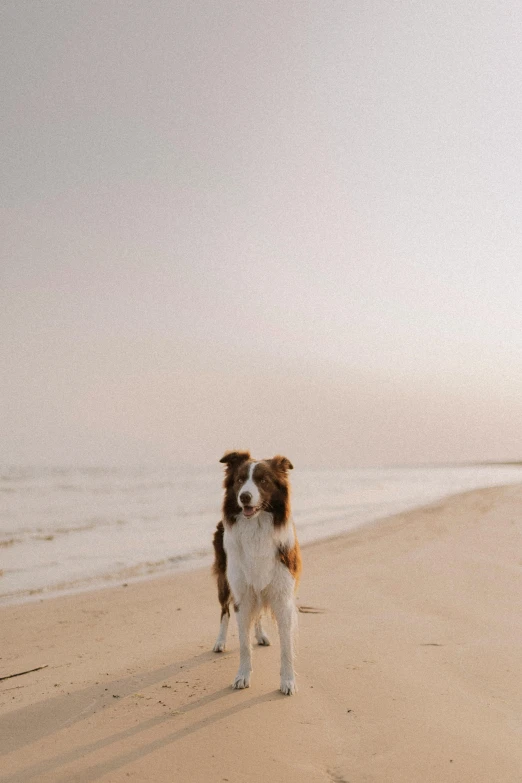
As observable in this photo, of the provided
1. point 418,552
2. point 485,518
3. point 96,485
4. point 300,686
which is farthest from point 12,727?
point 96,485

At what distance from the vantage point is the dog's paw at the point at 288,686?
4371 mm

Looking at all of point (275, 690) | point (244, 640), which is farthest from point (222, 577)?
point (275, 690)

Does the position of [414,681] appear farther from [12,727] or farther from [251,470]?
[12,727]

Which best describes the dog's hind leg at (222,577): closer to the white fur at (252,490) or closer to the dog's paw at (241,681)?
the dog's paw at (241,681)

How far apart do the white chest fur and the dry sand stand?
0.79 metres

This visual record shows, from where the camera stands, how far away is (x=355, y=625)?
6426 mm

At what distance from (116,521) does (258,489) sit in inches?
476

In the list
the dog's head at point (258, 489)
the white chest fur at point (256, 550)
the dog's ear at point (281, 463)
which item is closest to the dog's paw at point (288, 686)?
the white chest fur at point (256, 550)

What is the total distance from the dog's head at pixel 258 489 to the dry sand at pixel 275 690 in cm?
135

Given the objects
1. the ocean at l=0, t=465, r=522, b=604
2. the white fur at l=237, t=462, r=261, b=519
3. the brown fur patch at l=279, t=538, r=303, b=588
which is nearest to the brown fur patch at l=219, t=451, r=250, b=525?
the white fur at l=237, t=462, r=261, b=519

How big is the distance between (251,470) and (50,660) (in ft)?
9.56

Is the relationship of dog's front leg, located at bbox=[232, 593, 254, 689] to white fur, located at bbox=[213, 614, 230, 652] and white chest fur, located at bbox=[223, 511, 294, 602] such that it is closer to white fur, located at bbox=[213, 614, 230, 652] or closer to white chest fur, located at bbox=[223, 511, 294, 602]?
white chest fur, located at bbox=[223, 511, 294, 602]

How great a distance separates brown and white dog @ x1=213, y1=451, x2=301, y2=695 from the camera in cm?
466

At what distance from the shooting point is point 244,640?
4.72m
